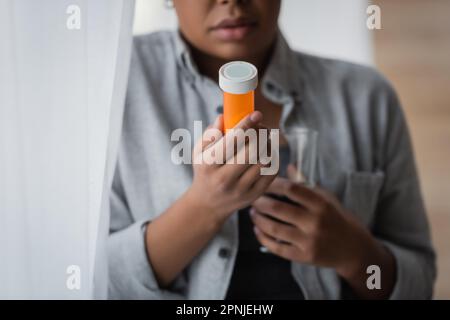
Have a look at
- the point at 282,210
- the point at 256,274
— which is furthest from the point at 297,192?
the point at 256,274

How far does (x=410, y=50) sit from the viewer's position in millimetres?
2293

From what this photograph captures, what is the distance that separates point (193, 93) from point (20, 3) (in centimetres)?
30

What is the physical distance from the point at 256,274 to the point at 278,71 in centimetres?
29

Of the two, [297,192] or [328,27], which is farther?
[328,27]

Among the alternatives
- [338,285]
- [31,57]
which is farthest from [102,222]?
[338,285]

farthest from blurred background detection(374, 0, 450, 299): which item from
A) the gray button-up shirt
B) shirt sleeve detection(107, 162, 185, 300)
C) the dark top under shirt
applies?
shirt sleeve detection(107, 162, 185, 300)

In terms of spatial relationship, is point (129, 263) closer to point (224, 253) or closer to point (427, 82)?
point (224, 253)

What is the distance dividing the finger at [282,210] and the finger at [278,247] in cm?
3

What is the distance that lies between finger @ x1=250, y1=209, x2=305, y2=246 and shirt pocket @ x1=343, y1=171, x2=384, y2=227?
0.13 metres

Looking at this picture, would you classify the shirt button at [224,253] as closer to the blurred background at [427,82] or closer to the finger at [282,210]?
the finger at [282,210]

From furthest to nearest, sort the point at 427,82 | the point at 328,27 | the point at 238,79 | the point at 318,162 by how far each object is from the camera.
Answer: the point at 427,82 → the point at 328,27 → the point at 318,162 → the point at 238,79

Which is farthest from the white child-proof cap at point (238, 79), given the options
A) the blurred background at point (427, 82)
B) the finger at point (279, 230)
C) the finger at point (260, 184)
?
the blurred background at point (427, 82)
